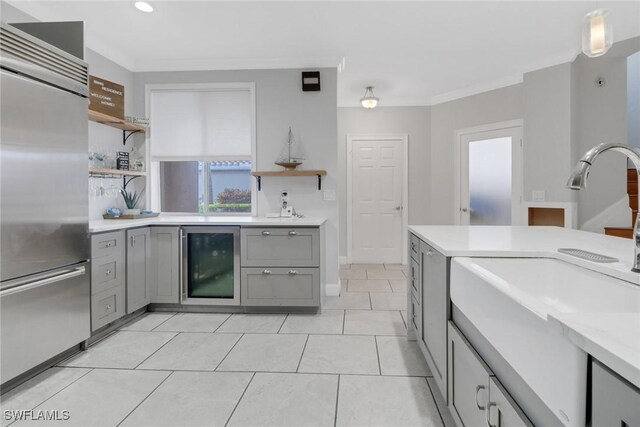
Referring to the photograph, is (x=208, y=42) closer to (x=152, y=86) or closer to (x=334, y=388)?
(x=152, y=86)

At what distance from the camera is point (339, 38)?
A: 3.34 metres

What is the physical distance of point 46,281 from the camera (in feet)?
6.73

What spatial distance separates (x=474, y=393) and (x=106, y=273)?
107 inches

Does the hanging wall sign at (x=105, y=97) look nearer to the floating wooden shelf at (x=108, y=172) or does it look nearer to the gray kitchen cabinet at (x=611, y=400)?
the floating wooden shelf at (x=108, y=172)

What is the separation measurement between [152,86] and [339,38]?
2.23m

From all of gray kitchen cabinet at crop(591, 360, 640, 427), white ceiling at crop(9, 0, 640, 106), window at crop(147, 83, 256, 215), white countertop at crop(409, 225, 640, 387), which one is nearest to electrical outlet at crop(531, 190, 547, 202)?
white ceiling at crop(9, 0, 640, 106)

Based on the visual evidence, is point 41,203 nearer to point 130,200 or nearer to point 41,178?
point 41,178

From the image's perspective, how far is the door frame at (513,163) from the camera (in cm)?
442

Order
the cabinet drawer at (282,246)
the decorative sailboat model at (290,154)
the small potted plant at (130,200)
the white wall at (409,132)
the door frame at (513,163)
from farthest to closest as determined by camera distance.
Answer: the white wall at (409,132) < the door frame at (513,163) < the decorative sailboat model at (290,154) < the small potted plant at (130,200) < the cabinet drawer at (282,246)

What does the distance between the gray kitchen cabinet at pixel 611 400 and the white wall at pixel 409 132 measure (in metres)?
5.10

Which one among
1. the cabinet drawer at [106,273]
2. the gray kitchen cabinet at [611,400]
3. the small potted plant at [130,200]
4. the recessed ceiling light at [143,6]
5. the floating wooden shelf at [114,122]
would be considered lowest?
the cabinet drawer at [106,273]

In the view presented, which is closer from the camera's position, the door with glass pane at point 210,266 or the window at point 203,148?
the door with glass pane at point 210,266

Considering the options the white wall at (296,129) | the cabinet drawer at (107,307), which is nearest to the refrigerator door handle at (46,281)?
the cabinet drawer at (107,307)

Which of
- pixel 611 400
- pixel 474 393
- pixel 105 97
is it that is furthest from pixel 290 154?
pixel 611 400
